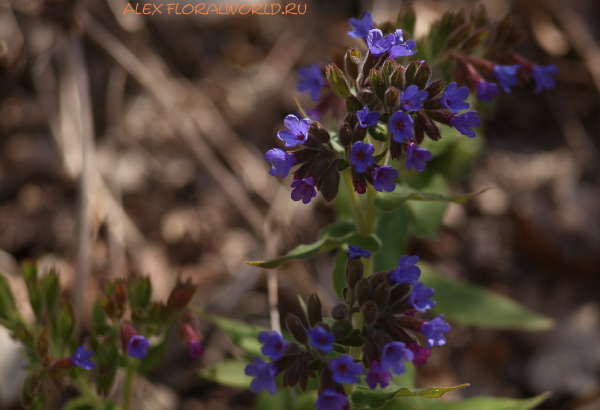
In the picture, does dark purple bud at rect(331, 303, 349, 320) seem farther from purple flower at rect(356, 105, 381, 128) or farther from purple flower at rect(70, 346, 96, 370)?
purple flower at rect(70, 346, 96, 370)

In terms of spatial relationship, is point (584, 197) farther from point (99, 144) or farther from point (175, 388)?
point (99, 144)

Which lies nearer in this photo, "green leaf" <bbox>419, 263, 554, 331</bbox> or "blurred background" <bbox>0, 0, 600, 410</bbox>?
"green leaf" <bbox>419, 263, 554, 331</bbox>

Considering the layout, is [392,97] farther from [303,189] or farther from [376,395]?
[376,395]

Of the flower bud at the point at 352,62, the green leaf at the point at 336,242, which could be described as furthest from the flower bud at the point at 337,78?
the green leaf at the point at 336,242

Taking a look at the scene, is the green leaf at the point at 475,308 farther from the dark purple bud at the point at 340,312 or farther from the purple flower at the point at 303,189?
the purple flower at the point at 303,189

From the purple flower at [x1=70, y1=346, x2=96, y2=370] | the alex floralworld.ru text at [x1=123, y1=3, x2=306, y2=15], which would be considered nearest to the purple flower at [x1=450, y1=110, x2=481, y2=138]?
the purple flower at [x1=70, y1=346, x2=96, y2=370]

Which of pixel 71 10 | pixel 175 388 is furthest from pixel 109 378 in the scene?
pixel 71 10
